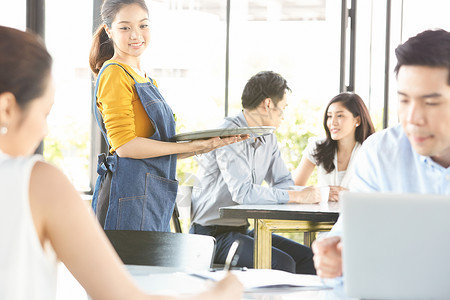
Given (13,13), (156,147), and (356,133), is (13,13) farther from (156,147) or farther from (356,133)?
(356,133)

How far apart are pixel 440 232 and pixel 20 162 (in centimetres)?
82

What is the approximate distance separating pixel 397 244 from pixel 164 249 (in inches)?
39.2

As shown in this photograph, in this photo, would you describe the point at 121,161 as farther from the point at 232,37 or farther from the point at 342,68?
the point at 342,68

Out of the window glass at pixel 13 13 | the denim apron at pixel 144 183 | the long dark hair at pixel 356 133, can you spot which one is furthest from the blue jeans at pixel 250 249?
the window glass at pixel 13 13

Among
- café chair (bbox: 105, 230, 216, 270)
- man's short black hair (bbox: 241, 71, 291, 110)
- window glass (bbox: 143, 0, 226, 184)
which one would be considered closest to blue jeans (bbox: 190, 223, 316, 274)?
man's short black hair (bbox: 241, 71, 291, 110)

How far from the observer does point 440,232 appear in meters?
1.28

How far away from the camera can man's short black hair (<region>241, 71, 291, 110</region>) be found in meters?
3.96

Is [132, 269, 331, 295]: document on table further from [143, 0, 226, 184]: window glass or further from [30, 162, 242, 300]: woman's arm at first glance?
[143, 0, 226, 184]: window glass

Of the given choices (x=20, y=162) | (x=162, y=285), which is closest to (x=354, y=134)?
(x=162, y=285)

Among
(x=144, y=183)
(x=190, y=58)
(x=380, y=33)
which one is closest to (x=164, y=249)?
(x=144, y=183)

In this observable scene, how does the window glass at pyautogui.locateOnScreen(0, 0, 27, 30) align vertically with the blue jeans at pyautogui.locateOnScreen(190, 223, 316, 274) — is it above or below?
above

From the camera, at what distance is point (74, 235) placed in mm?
994

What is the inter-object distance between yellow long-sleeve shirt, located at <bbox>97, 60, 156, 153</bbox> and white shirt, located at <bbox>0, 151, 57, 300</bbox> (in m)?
1.66

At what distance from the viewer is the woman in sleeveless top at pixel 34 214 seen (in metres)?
0.99
